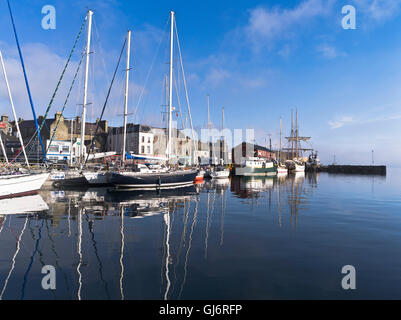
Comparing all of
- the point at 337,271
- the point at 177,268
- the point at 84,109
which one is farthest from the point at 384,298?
the point at 84,109

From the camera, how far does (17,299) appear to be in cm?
632

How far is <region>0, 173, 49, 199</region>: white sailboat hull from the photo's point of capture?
22.9 meters

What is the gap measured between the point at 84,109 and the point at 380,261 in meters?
35.3

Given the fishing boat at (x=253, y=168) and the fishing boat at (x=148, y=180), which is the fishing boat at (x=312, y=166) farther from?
the fishing boat at (x=148, y=180)

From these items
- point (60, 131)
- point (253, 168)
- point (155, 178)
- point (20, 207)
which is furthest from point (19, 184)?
point (253, 168)

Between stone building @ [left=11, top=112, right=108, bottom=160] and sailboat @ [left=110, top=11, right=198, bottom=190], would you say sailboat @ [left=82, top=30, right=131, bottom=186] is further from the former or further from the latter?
stone building @ [left=11, top=112, right=108, bottom=160]

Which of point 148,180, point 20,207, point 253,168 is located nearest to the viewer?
point 20,207

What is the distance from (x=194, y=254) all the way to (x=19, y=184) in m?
21.9

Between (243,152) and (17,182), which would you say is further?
(243,152)

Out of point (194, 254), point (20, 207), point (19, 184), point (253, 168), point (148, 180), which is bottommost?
point (194, 254)

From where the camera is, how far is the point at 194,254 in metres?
9.71

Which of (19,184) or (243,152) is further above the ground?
(243,152)

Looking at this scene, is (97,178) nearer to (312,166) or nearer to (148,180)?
(148,180)
